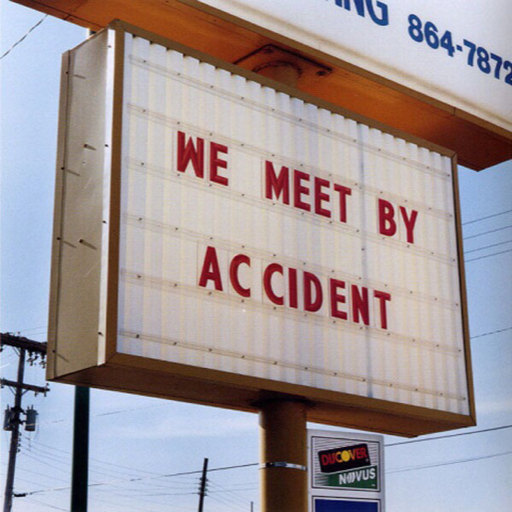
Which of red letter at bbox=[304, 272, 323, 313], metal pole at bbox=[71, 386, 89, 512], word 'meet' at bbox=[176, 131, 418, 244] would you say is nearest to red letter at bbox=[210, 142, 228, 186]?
word 'meet' at bbox=[176, 131, 418, 244]

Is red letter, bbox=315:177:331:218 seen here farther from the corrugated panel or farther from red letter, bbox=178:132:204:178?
red letter, bbox=178:132:204:178

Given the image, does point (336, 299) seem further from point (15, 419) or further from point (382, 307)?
point (15, 419)

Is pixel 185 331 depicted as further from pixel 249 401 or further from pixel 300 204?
pixel 300 204

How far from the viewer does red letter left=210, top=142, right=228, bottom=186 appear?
7316mm

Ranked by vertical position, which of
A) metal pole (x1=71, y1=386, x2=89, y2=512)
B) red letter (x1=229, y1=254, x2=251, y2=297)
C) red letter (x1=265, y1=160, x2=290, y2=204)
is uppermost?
red letter (x1=265, y1=160, x2=290, y2=204)

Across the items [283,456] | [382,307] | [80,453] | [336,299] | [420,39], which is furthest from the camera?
[80,453]

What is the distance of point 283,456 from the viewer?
7508 millimetres

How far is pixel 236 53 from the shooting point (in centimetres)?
848

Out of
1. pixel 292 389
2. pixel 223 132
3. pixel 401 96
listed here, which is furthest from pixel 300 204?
pixel 401 96

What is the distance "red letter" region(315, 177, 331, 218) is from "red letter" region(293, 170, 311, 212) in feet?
0.30

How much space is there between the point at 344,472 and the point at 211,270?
1598 mm

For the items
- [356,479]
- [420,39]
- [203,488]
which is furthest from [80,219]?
[203,488]

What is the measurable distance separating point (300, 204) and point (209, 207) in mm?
860

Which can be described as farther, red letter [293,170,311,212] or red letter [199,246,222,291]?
red letter [293,170,311,212]
